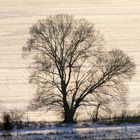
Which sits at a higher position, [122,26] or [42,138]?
[122,26]

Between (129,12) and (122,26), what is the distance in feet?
17.2

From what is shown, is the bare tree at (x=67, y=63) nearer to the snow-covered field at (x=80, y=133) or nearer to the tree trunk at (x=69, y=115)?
the tree trunk at (x=69, y=115)

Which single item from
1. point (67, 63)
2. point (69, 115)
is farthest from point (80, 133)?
point (67, 63)

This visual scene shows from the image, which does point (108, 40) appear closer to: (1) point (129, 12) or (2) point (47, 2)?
(1) point (129, 12)

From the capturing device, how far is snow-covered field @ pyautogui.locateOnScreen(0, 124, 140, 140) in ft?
84.3

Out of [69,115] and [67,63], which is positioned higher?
[67,63]

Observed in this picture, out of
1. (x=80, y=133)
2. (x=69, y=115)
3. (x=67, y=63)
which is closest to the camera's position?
(x=80, y=133)

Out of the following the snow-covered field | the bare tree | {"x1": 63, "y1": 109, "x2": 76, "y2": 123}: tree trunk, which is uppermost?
the bare tree

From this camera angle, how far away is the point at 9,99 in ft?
124

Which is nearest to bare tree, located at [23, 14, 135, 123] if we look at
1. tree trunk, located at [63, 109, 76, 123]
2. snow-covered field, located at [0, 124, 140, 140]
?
tree trunk, located at [63, 109, 76, 123]

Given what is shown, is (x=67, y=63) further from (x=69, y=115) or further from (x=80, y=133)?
(x=80, y=133)

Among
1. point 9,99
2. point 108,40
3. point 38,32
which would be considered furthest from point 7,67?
point 38,32

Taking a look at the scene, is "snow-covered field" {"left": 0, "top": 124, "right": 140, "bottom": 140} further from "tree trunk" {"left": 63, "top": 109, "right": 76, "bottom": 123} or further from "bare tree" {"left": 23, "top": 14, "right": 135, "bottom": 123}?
"bare tree" {"left": 23, "top": 14, "right": 135, "bottom": 123}

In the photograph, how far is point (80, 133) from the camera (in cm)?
2645
